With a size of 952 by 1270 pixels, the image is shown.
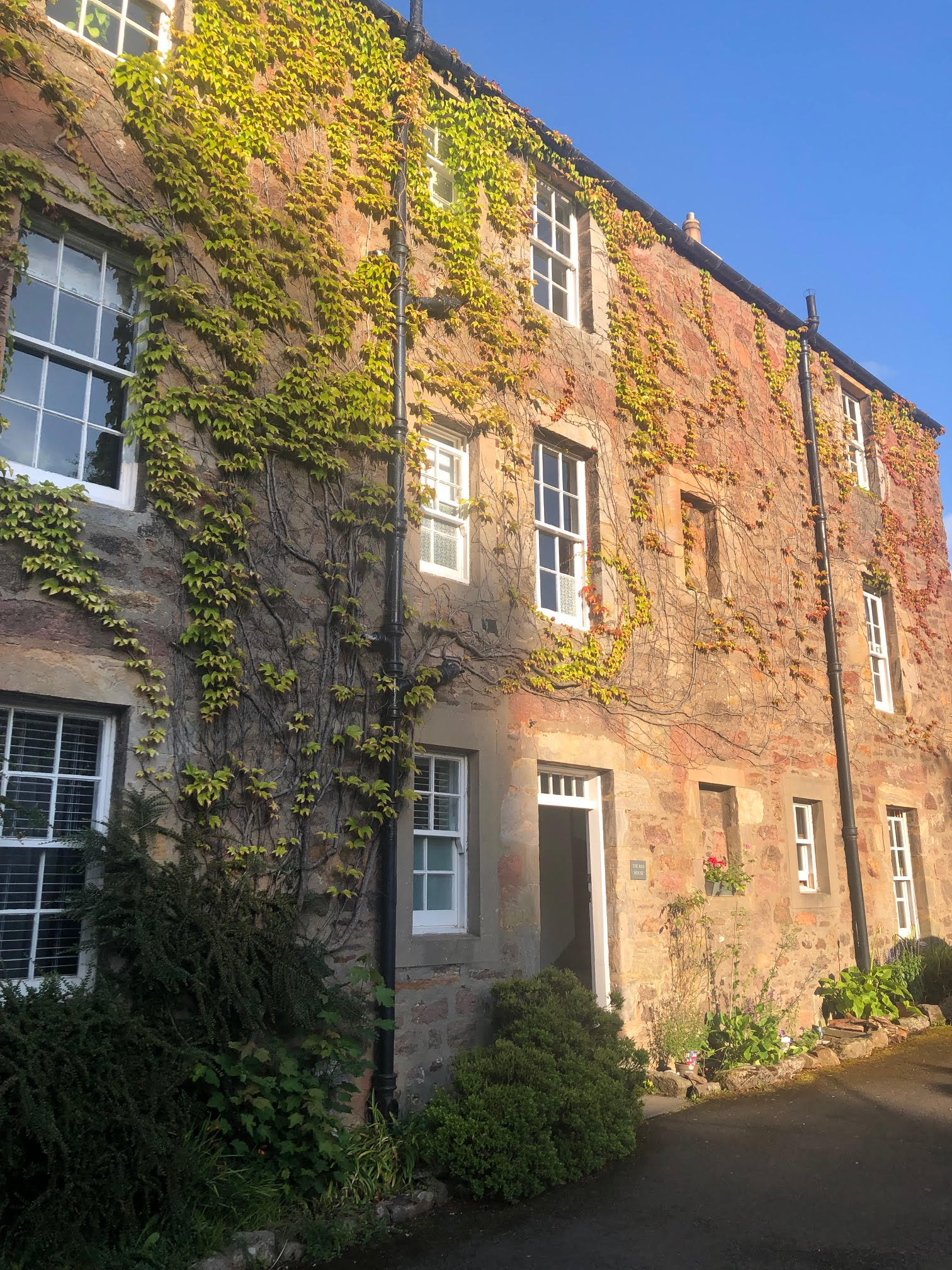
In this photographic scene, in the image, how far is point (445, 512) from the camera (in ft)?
28.3

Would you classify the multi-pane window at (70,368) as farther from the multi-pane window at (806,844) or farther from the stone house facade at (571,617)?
the multi-pane window at (806,844)

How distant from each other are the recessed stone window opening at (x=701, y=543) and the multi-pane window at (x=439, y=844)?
4.45 metres

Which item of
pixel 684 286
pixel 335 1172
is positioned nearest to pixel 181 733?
pixel 335 1172

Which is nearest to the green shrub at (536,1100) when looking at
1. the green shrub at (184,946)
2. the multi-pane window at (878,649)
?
the green shrub at (184,946)

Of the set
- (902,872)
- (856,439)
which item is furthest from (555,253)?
(902,872)

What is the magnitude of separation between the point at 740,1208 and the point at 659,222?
10.4 m

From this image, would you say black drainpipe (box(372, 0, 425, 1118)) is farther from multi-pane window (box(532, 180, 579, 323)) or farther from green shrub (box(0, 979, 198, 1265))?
multi-pane window (box(532, 180, 579, 323))

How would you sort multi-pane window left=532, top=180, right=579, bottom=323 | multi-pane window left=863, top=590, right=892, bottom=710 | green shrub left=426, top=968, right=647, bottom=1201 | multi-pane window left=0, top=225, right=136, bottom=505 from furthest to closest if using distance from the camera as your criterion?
1. multi-pane window left=863, top=590, right=892, bottom=710
2. multi-pane window left=532, top=180, right=579, bottom=323
3. multi-pane window left=0, top=225, right=136, bottom=505
4. green shrub left=426, top=968, right=647, bottom=1201

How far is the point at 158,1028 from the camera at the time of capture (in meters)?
5.25

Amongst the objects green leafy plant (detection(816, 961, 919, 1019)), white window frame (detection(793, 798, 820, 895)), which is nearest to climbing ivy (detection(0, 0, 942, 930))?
white window frame (detection(793, 798, 820, 895))

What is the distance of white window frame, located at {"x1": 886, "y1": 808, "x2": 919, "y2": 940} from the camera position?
44.9 feet

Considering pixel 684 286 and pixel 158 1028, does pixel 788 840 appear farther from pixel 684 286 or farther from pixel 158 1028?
pixel 158 1028

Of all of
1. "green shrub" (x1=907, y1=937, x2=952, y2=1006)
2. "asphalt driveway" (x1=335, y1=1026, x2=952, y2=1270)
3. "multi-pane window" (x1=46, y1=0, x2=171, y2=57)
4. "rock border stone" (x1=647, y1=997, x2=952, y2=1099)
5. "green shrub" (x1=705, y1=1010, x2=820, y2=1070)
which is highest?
"multi-pane window" (x1=46, y1=0, x2=171, y2=57)

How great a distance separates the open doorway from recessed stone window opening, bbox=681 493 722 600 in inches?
122
